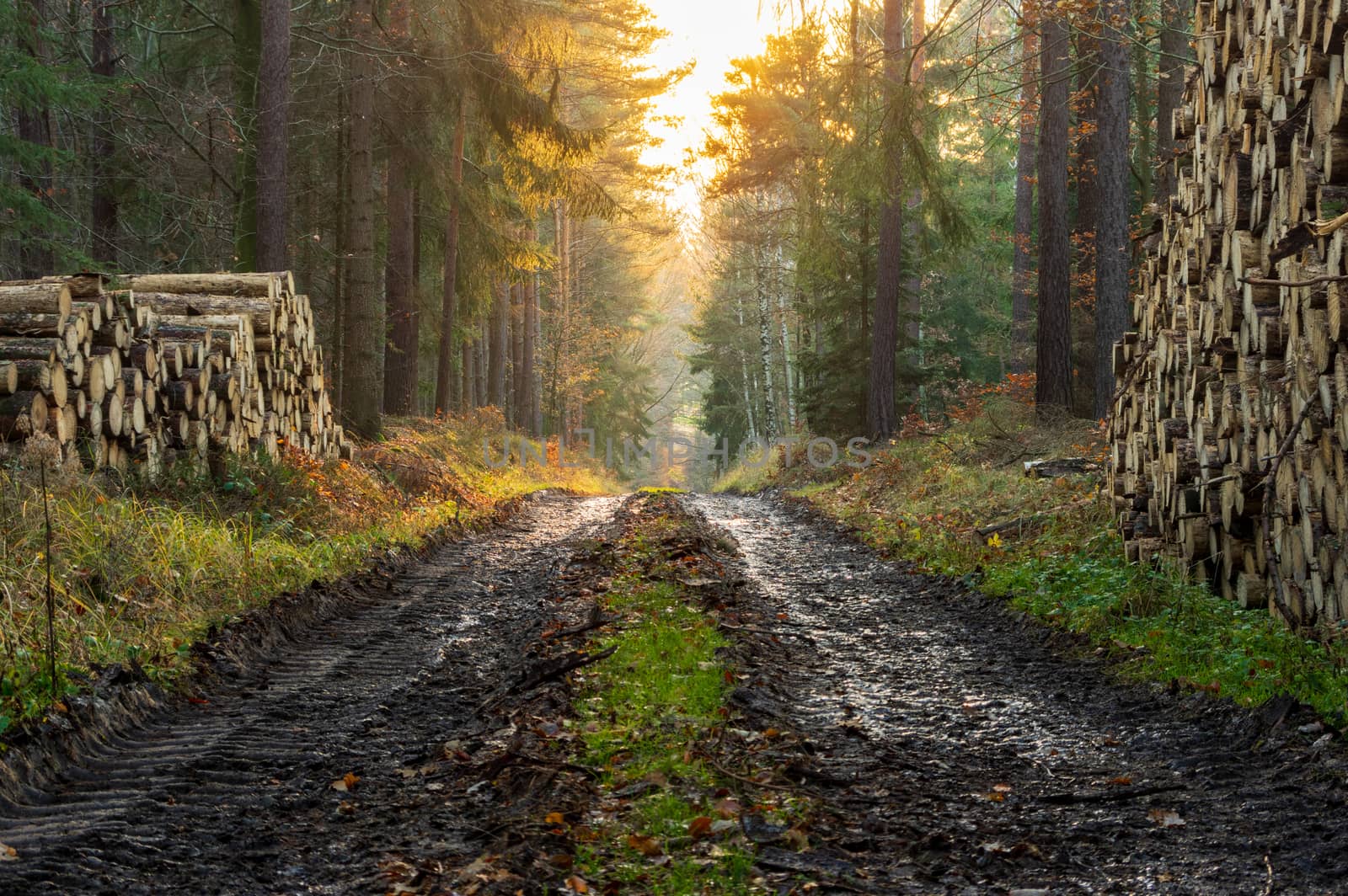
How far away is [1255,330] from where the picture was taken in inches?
265

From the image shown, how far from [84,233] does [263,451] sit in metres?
15.5

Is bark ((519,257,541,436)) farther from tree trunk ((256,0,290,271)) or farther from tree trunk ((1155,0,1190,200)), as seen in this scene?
tree trunk ((256,0,290,271))

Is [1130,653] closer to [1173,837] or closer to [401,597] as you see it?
[1173,837]

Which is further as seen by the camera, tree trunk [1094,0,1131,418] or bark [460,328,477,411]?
bark [460,328,477,411]

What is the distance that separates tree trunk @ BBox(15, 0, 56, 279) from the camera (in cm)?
1797

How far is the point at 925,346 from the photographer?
29062 mm

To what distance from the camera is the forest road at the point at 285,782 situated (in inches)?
143

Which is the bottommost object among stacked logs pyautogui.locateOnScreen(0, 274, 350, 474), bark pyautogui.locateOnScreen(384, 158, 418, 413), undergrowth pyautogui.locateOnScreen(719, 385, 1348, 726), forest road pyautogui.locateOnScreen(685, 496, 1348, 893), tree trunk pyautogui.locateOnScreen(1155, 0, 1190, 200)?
forest road pyautogui.locateOnScreen(685, 496, 1348, 893)

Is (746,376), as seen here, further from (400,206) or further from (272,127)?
(272,127)

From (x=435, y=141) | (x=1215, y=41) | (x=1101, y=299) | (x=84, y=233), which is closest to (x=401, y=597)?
(x=1215, y=41)

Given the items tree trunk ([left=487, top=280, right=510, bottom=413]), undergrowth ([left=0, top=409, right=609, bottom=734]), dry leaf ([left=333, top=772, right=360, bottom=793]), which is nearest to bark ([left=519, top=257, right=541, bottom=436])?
tree trunk ([left=487, top=280, right=510, bottom=413])

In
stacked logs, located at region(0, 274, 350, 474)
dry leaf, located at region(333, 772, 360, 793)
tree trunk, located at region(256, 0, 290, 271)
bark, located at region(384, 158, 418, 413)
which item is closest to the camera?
dry leaf, located at region(333, 772, 360, 793)

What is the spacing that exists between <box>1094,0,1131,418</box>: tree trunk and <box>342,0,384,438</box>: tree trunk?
1158cm

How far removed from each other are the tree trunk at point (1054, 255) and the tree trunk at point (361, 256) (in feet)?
36.2
